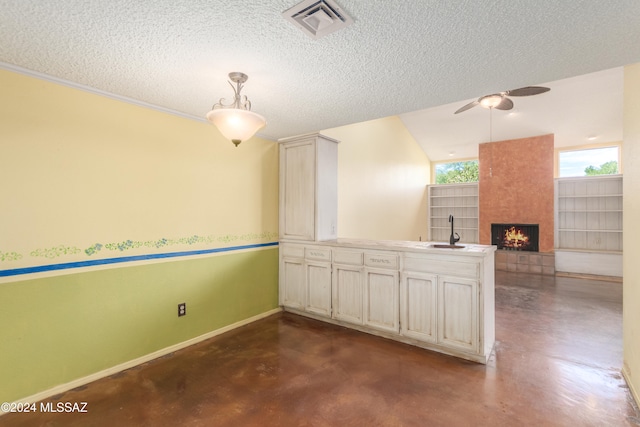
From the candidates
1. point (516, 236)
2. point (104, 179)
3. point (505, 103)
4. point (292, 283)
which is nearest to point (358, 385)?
point (292, 283)

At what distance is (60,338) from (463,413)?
9.39ft

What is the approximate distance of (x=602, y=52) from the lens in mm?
1776

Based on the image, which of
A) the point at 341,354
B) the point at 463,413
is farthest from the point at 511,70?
the point at 341,354

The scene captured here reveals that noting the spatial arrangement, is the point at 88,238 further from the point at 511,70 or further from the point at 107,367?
the point at 511,70

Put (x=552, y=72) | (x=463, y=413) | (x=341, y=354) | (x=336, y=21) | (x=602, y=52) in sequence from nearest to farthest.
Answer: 1. (x=336, y=21)
2. (x=602, y=52)
3. (x=463, y=413)
4. (x=552, y=72)
5. (x=341, y=354)

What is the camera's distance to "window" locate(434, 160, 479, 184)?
8672mm

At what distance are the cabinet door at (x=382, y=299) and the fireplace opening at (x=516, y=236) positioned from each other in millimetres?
5176

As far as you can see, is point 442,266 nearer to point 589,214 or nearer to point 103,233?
point 103,233

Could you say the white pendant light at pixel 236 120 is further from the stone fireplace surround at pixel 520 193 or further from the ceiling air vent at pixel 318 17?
the stone fireplace surround at pixel 520 193

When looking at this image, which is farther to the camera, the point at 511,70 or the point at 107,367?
the point at 107,367

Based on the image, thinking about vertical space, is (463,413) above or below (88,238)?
below

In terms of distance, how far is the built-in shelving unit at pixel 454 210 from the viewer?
26.1 ft

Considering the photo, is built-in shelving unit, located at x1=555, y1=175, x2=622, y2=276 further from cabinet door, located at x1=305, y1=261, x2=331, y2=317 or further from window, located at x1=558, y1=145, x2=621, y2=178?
cabinet door, located at x1=305, y1=261, x2=331, y2=317

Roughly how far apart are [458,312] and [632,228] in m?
1.36
